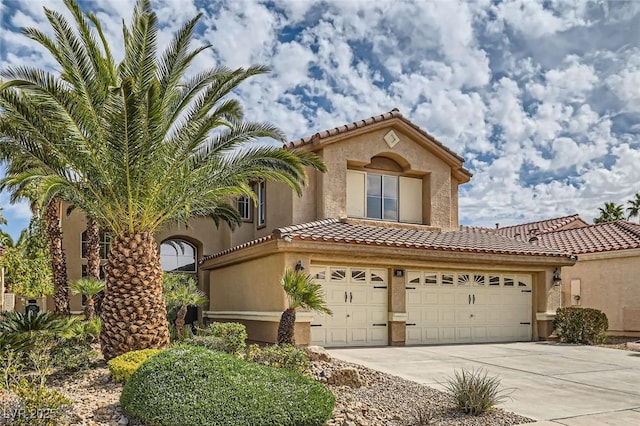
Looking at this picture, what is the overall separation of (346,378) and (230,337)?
134 inches

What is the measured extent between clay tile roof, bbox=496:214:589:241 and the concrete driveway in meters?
11.9

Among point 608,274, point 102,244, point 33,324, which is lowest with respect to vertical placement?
point 33,324

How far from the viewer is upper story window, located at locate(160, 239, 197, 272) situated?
75.6 feet

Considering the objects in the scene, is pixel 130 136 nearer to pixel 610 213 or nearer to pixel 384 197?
pixel 384 197

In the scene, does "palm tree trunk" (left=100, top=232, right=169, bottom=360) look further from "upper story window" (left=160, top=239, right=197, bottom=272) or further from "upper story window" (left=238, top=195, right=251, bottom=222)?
"upper story window" (left=238, top=195, right=251, bottom=222)

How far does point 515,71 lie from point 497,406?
41.0 ft

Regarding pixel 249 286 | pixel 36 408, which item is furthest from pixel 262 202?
pixel 36 408

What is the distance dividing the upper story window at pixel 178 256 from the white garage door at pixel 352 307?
8.67m

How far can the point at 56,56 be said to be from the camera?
37.5 feet

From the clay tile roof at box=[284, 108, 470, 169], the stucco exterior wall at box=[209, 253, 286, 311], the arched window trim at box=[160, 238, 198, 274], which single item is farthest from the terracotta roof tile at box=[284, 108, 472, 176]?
the arched window trim at box=[160, 238, 198, 274]

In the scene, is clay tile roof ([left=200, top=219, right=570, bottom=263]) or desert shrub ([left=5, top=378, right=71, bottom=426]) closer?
desert shrub ([left=5, top=378, right=71, bottom=426])

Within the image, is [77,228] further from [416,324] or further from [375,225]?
[416,324]

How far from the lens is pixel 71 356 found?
11.5 m

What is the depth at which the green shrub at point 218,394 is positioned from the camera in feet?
24.5
